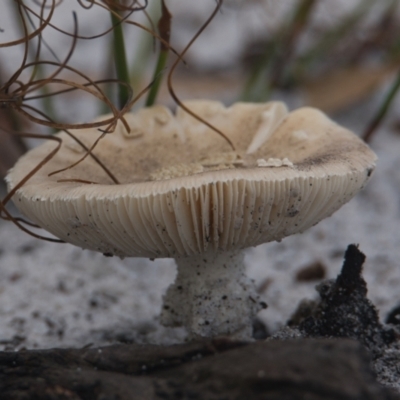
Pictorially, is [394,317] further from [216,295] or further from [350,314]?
[216,295]

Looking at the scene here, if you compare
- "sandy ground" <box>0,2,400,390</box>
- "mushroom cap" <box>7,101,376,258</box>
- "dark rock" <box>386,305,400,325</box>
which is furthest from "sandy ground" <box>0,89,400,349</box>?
"mushroom cap" <box>7,101,376,258</box>

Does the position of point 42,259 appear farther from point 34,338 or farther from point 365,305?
point 365,305

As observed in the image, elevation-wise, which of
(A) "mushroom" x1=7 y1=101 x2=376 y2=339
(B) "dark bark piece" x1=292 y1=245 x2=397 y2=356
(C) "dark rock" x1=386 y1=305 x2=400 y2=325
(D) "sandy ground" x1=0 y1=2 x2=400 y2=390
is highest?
(A) "mushroom" x1=7 y1=101 x2=376 y2=339

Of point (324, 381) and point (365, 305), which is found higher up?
point (324, 381)

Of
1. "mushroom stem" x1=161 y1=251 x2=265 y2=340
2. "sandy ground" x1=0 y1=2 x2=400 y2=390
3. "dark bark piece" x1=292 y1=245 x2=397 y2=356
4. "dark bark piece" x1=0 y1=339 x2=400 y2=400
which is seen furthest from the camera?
"sandy ground" x1=0 y1=2 x2=400 y2=390

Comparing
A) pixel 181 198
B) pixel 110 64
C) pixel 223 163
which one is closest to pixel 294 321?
pixel 223 163

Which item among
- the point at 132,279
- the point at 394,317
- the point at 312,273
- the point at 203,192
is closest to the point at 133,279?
the point at 132,279

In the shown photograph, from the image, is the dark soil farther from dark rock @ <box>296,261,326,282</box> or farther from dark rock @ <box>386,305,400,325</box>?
dark rock @ <box>296,261,326,282</box>
